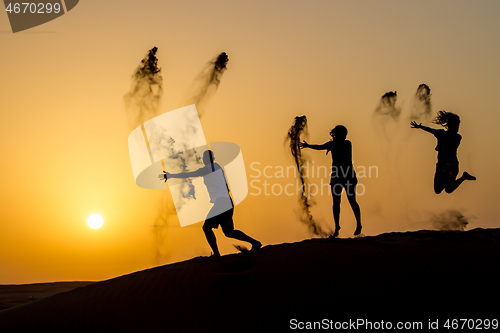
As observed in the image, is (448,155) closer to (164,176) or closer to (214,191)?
(214,191)

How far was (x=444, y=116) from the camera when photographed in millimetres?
6898

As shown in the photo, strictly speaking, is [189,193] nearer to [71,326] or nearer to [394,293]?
[71,326]

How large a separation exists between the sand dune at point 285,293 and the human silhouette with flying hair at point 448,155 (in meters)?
1.42

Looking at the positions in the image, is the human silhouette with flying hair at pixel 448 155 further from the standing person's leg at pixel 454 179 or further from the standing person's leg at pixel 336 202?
the standing person's leg at pixel 336 202

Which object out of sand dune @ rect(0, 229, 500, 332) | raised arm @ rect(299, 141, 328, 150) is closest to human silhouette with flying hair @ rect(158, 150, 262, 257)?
sand dune @ rect(0, 229, 500, 332)

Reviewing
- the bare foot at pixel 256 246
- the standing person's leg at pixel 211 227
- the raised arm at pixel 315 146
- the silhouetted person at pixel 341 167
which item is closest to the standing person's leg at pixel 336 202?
the silhouetted person at pixel 341 167

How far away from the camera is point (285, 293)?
4867mm

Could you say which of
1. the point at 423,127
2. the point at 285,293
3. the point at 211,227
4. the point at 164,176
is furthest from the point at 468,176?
the point at 164,176

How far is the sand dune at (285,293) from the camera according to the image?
4.57 metres

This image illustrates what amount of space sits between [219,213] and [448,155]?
15.2 ft

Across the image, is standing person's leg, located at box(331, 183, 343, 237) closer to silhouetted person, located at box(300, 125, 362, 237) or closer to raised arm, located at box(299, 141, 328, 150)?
silhouetted person, located at box(300, 125, 362, 237)

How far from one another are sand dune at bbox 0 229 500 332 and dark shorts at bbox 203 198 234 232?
2.17ft

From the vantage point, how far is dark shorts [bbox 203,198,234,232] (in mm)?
5887

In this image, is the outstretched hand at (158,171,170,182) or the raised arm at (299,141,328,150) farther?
the raised arm at (299,141,328,150)
